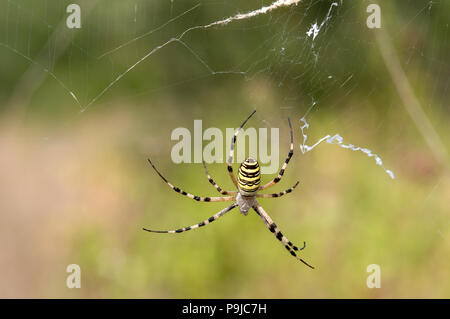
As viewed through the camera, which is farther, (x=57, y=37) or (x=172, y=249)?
(x=57, y=37)

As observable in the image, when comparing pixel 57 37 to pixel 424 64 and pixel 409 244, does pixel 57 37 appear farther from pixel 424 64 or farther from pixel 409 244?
pixel 409 244

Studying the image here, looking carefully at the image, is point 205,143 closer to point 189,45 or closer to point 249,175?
point 189,45

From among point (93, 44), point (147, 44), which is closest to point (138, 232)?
point (147, 44)

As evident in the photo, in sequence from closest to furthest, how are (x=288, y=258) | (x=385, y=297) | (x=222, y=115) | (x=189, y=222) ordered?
(x=385, y=297) → (x=288, y=258) → (x=189, y=222) → (x=222, y=115)

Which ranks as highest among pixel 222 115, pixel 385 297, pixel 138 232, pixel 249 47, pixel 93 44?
pixel 93 44

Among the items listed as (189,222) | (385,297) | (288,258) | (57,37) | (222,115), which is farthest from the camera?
(57,37)

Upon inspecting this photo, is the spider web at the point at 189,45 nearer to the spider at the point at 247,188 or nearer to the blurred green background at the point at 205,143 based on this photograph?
the blurred green background at the point at 205,143

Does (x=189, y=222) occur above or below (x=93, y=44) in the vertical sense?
below

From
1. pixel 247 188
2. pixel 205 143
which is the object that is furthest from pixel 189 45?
pixel 247 188
